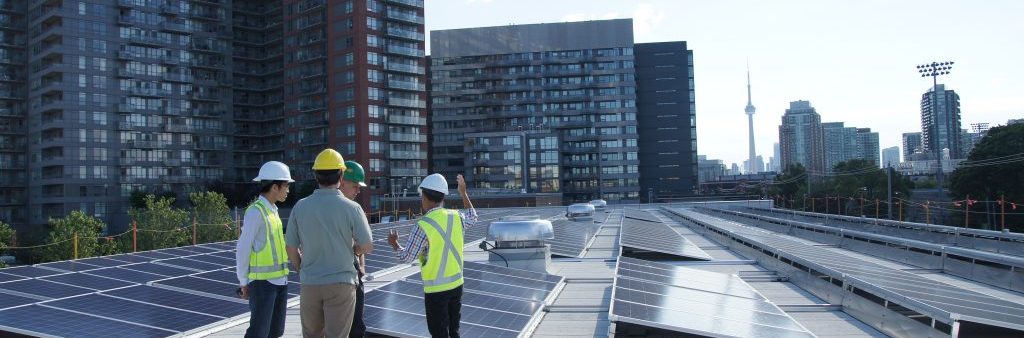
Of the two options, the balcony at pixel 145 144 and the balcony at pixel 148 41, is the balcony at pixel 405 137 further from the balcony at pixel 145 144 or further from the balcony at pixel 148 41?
the balcony at pixel 148 41

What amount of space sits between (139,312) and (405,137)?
113570mm

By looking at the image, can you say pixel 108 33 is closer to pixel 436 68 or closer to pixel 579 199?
pixel 436 68

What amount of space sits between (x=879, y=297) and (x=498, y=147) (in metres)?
125

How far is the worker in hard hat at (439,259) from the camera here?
758 centimetres

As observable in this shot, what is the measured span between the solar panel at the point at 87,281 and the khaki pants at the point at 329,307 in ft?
21.9

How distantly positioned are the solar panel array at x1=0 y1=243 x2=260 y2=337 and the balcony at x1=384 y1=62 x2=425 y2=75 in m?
107

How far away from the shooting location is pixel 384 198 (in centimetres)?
11625

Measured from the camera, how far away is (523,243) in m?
15.9

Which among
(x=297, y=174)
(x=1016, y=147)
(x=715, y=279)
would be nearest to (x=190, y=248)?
(x=715, y=279)

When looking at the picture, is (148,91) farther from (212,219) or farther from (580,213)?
(580,213)

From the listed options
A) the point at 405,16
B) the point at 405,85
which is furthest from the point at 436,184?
the point at 405,16

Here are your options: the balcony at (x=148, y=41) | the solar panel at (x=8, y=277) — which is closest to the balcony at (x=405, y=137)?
the balcony at (x=148, y=41)

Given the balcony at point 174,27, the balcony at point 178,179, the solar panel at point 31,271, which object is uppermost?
the balcony at point 174,27

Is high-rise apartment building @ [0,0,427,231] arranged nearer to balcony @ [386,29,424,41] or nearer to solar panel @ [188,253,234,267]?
balcony @ [386,29,424,41]
